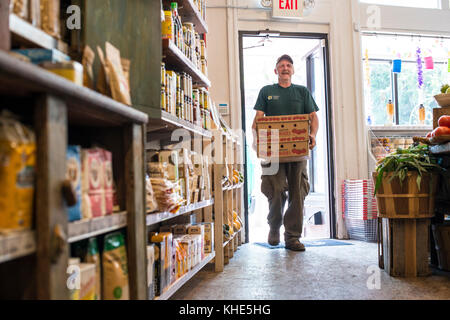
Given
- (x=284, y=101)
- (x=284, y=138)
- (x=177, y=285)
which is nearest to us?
(x=177, y=285)

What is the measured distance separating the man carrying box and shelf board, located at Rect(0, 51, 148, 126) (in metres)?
2.76

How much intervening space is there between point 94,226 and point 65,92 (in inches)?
15.9

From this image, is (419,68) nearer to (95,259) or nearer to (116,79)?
(116,79)

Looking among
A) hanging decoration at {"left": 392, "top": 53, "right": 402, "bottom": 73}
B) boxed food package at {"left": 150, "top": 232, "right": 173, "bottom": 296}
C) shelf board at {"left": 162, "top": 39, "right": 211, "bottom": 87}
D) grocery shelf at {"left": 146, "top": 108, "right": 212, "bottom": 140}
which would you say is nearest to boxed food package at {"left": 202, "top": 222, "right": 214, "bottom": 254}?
grocery shelf at {"left": 146, "top": 108, "right": 212, "bottom": 140}

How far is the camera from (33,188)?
0.92 metres

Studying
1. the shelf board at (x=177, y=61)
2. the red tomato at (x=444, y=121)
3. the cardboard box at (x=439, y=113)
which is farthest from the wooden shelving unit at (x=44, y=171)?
the cardboard box at (x=439, y=113)

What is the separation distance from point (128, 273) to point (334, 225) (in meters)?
4.04

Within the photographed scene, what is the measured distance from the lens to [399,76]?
18.7ft

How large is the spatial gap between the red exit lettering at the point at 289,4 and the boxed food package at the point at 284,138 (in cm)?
180

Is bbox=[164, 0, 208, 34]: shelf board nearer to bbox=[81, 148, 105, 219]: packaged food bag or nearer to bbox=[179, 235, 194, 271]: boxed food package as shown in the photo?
bbox=[179, 235, 194, 271]: boxed food package

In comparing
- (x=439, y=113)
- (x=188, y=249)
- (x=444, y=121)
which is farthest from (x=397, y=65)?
(x=188, y=249)

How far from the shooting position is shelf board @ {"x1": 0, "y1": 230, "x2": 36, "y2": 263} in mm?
814
